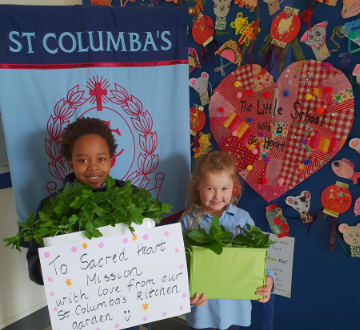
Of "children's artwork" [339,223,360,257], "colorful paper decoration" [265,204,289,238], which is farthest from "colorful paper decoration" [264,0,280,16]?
"children's artwork" [339,223,360,257]

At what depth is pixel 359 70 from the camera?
129 centimetres

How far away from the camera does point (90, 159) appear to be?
1.25 meters

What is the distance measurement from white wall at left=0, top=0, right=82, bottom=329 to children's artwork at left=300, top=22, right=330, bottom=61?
63.6 inches

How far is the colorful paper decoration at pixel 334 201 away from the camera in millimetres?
1420

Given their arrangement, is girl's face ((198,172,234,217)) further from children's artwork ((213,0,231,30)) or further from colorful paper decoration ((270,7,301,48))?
children's artwork ((213,0,231,30))

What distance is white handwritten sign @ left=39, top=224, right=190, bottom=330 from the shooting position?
3.03ft

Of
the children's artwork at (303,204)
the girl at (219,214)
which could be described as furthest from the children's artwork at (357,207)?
the girl at (219,214)

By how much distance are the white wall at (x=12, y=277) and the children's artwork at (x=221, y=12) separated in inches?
44.3

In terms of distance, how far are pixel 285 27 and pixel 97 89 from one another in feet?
3.16

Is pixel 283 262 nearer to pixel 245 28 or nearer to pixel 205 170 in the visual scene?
pixel 205 170

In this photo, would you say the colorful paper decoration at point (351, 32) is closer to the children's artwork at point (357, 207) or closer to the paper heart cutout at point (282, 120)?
the paper heart cutout at point (282, 120)

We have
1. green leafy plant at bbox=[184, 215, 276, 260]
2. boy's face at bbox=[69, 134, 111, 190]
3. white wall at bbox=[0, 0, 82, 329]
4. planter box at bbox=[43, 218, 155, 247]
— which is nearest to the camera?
planter box at bbox=[43, 218, 155, 247]

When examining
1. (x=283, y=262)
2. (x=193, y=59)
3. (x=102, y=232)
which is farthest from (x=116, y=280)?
(x=193, y=59)

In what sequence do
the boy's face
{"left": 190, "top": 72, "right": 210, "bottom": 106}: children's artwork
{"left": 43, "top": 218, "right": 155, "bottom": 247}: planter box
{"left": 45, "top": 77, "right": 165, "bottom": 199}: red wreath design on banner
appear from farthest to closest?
{"left": 190, "top": 72, "right": 210, "bottom": 106}: children's artwork, {"left": 45, "top": 77, "right": 165, "bottom": 199}: red wreath design on banner, the boy's face, {"left": 43, "top": 218, "right": 155, "bottom": 247}: planter box
